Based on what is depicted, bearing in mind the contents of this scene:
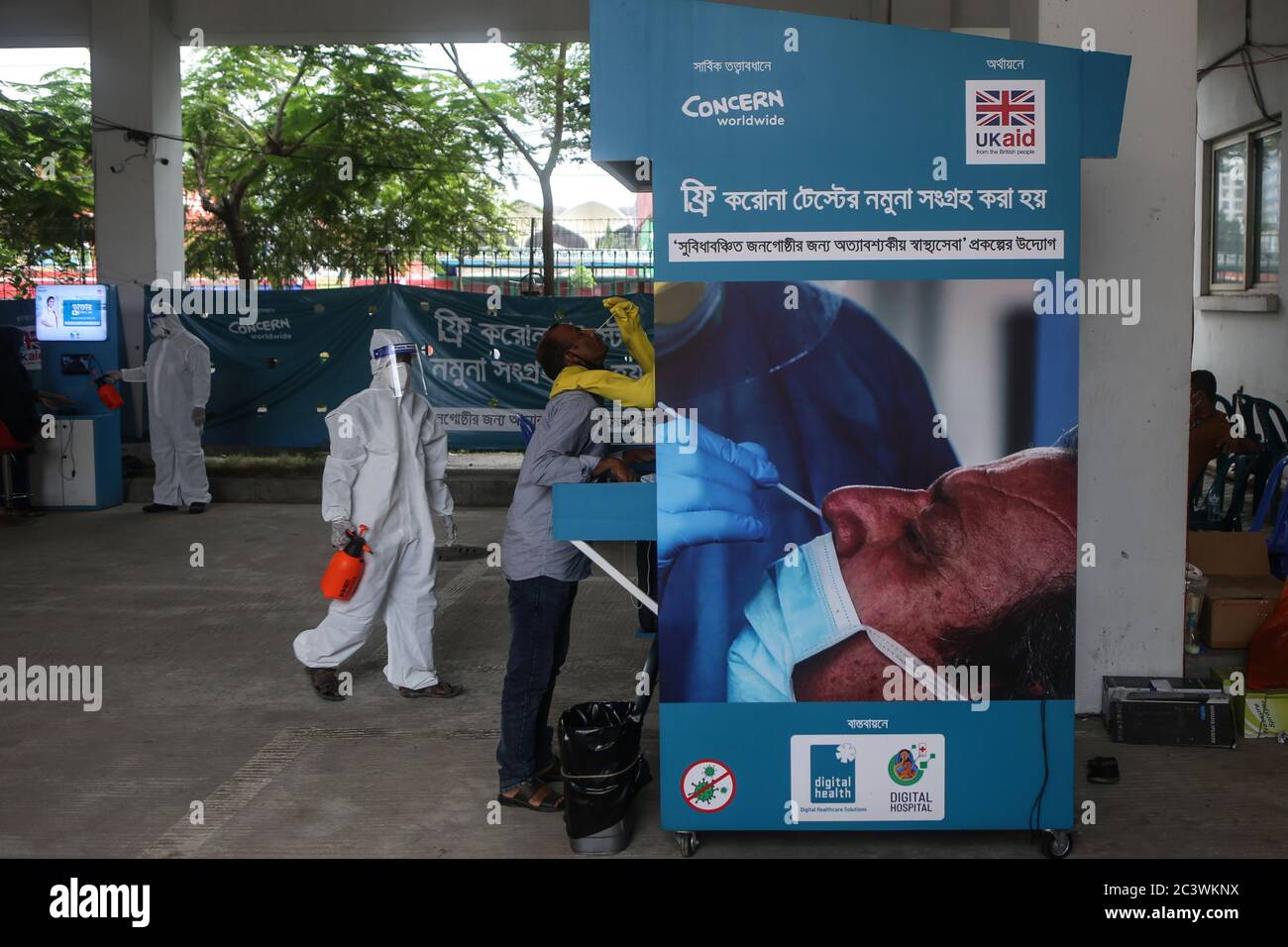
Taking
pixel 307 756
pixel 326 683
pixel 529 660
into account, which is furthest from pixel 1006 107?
pixel 326 683

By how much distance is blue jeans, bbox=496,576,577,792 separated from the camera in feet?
16.3

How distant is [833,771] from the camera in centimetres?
436

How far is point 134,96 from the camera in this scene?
14273mm

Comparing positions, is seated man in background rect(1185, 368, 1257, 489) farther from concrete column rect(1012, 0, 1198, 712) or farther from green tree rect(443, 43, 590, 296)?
green tree rect(443, 43, 590, 296)

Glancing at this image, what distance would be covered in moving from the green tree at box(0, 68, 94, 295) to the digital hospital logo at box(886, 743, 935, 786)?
16646mm

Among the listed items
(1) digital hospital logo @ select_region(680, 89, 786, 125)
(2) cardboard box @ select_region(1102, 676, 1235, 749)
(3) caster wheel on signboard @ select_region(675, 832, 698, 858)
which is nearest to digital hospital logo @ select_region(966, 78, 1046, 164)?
(1) digital hospital logo @ select_region(680, 89, 786, 125)

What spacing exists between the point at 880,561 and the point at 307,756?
9.30ft

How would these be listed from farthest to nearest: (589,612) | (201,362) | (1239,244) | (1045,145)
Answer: (1239,244), (201,362), (589,612), (1045,145)

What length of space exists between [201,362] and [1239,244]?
33.7ft

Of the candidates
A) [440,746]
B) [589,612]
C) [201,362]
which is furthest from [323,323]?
[440,746]

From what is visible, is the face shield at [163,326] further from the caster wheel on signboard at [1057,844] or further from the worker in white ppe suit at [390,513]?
the caster wheel on signboard at [1057,844]

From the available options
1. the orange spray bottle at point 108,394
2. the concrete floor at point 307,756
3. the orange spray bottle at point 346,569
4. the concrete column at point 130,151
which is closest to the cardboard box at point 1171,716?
the concrete floor at point 307,756

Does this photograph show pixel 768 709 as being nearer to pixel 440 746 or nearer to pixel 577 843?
pixel 577 843
